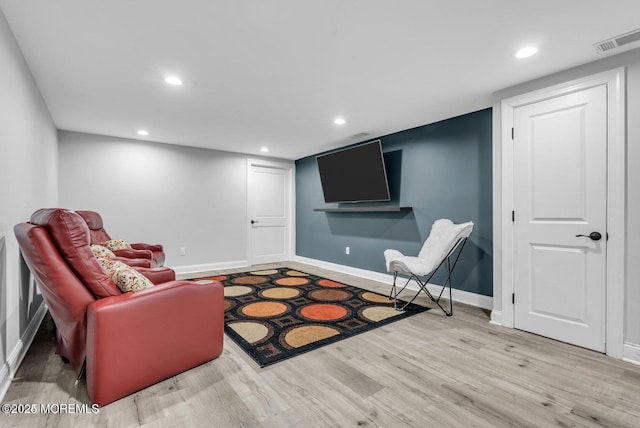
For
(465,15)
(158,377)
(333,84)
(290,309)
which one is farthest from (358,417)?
(333,84)

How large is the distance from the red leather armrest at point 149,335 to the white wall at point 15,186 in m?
0.62

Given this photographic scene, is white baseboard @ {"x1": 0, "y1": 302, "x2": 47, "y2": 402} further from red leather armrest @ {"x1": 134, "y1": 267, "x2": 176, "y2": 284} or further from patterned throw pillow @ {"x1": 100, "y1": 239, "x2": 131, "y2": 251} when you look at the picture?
patterned throw pillow @ {"x1": 100, "y1": 239, "x2": 131, "y2": 251}

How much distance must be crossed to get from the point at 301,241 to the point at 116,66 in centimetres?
435

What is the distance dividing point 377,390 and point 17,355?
2.28 m

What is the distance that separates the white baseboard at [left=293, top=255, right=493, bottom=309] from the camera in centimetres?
325

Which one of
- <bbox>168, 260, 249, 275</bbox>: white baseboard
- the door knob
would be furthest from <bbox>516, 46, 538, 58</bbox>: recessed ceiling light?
<bbox>168, 260, 249, 275</bbox>: white baseboard

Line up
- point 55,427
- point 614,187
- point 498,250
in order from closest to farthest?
point 55,427 < point 614,187 < point 498,250

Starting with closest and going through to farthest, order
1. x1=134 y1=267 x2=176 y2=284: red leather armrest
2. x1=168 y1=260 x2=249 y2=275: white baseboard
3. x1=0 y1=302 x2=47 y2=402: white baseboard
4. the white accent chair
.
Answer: x1=0 y1=302 x2=47 y2=402: white baseboard → x1=134 y1=267 x2=176 y2=284: red leather armrest → the white accent chair → x1=168 y1=260 x2=249 y2=275: white baseboard

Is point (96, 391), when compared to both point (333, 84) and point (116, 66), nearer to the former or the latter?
point (116, 66)

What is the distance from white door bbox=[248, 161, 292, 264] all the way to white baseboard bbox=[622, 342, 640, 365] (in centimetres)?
500

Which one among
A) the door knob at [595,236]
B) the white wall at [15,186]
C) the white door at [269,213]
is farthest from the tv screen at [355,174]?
the white wall at [15,186]

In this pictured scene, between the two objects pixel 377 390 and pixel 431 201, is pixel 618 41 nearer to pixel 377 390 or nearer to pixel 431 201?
pixel 431 201

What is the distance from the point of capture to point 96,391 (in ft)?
4.93

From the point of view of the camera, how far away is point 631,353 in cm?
205
